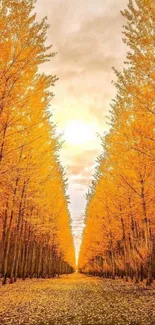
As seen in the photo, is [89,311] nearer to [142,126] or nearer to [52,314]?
[52,314]

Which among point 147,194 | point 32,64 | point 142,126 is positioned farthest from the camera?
point 147,194

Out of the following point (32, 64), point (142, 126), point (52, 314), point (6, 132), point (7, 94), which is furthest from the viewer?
point (142, 126)

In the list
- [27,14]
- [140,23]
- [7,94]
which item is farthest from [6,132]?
[140,23]

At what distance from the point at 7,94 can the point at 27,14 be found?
258 centimetres

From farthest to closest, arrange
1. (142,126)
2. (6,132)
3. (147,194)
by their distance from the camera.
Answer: (147,194), (142,126), (6,132)

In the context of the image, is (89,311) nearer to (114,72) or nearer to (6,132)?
(6,132)

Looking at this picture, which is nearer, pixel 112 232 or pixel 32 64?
pixel 32 64

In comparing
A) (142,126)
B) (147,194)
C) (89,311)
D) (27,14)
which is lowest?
(89,311)

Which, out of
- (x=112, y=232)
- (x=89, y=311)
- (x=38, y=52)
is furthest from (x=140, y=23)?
(x=112, y=232)

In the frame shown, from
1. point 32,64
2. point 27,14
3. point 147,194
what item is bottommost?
point 147,194

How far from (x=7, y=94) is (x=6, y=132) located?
148 centimetres

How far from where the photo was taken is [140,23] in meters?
7.11

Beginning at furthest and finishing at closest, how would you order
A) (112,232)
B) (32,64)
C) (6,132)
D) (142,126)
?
(112,232) → (142,126) → (6,132) → (32,64)

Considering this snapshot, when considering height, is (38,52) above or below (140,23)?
below
